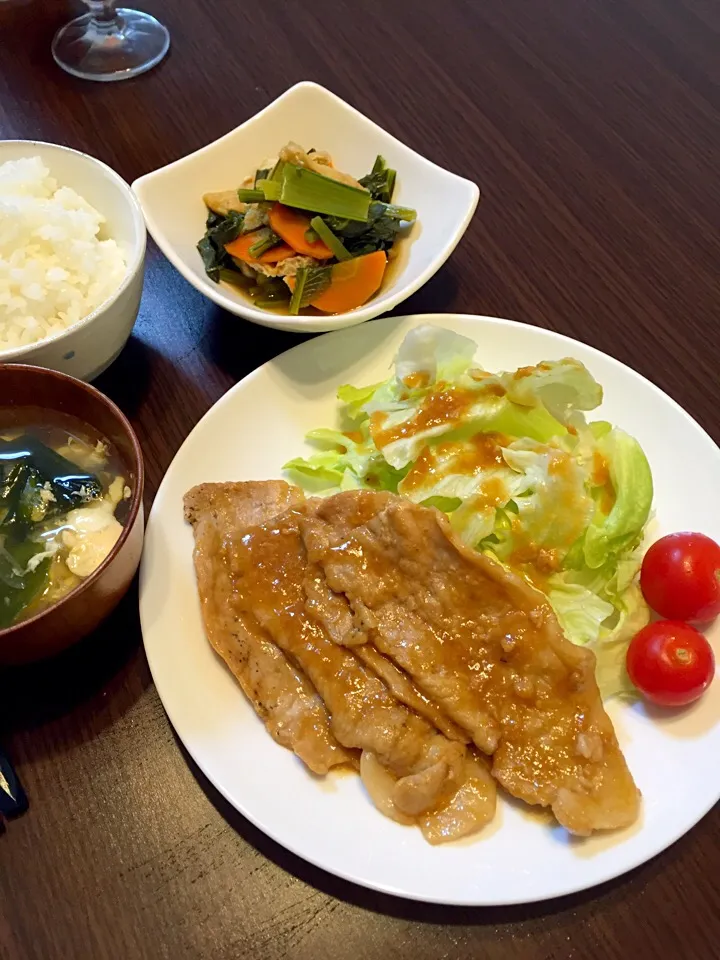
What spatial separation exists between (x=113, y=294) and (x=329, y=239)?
2.64 ft

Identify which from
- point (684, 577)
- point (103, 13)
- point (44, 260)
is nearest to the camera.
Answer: point (684, 577)

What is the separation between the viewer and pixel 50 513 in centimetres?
208

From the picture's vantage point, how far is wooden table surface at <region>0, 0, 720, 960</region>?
1.79 meters

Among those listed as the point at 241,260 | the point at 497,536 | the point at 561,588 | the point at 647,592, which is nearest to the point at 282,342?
the point at 241,260

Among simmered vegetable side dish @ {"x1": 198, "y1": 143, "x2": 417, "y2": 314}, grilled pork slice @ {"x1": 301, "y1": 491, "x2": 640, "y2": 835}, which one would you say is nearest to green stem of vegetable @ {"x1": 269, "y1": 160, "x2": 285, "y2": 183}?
simmered vegetable side dish @ {"x1": 198, "y1": 143, "x2": 417, "y2": 314}

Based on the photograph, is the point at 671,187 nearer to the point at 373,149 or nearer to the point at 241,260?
the point at 373,149

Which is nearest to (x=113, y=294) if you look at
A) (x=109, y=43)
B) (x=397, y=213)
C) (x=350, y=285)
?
(x=350, y=285)

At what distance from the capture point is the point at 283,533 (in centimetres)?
216

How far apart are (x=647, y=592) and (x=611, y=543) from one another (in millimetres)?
166

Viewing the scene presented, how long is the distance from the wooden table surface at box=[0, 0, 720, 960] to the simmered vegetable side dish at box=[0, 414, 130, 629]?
11.1 inches

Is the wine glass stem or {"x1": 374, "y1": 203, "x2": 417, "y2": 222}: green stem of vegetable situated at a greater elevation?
{"x1": 374, "y1": 203, "x2": 417, "y2": 222}: green stem of vegetable

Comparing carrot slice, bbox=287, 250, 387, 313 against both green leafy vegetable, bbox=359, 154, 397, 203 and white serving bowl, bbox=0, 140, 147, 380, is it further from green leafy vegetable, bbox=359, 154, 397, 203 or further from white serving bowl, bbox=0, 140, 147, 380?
white serving bowl, bbox=0, 140, 147, 380

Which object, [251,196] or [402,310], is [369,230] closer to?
[402,310]

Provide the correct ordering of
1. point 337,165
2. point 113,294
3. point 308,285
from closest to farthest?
point 113,294, point 308,285, point 337,165
